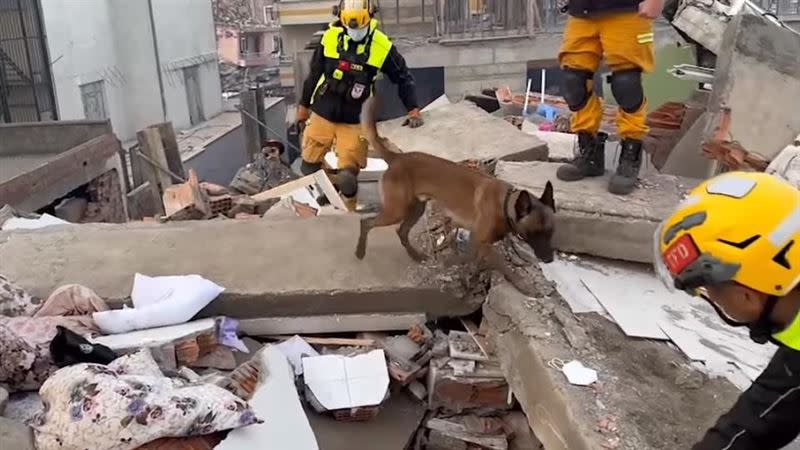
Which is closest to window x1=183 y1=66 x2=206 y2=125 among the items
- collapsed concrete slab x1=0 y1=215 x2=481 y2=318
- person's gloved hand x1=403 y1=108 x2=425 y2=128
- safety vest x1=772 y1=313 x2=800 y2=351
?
person's gloved hand x1=403 y1=108 x2=425 y2=128

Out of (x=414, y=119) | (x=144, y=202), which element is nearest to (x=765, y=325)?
(x=414, y=119)

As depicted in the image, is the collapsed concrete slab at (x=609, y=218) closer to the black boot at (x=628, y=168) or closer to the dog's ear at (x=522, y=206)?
the black boot at (x=628, y=168)

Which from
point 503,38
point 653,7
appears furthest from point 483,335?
point 503,38

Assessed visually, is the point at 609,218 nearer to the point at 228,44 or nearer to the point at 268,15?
the point at 228,44

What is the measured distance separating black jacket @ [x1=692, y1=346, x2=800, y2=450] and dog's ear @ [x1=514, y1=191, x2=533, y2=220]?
1.54 m

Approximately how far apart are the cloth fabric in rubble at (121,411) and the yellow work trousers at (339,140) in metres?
3.21

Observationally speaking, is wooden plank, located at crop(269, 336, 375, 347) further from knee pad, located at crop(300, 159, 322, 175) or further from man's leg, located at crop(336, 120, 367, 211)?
knee pad, located at crop(300, 159, 322, 175)

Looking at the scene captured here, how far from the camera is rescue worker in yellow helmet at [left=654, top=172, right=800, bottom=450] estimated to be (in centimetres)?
175

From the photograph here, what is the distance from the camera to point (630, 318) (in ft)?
10.6

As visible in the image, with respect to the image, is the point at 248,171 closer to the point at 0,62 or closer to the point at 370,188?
the point at 370,188

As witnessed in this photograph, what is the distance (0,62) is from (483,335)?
1129 centimetres

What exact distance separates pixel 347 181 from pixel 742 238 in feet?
14.4

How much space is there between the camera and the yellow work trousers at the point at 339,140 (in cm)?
591


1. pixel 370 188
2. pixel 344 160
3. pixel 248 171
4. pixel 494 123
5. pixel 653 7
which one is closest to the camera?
pixel 653 7
